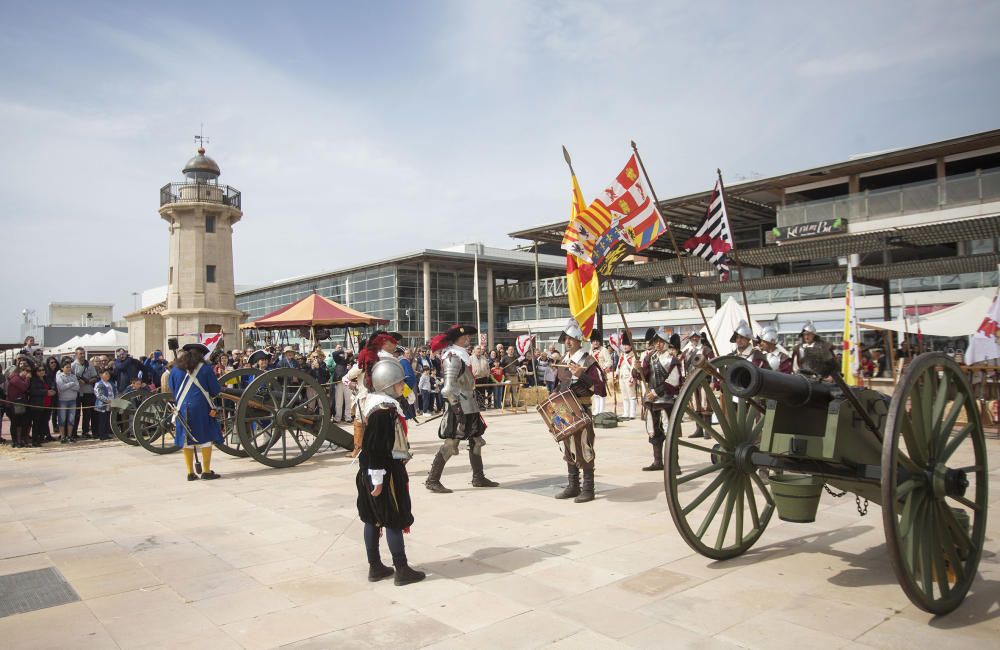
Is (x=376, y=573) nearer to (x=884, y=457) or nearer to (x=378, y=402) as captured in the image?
(x=378, y=402)

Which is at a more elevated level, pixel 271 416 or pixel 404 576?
pixel 271 416

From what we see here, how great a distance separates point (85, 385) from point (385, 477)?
39.6 ft

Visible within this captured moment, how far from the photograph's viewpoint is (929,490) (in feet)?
12.5

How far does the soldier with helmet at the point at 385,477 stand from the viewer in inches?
180

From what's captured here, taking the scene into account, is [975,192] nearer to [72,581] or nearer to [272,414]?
[272,414]

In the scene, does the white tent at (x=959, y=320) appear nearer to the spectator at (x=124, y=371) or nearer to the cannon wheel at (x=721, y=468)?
the cannon wheel at (x=721, y=468)

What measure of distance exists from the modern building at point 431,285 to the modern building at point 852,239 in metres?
7.34

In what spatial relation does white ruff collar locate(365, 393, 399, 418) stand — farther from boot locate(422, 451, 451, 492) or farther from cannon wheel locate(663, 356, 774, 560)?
boot locate(422, 451, 451, 492)

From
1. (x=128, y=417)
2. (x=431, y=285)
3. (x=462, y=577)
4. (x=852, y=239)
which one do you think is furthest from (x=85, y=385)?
(x=431, y=285)

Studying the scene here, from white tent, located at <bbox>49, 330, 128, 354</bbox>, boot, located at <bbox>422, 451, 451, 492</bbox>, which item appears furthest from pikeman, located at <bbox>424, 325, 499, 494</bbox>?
white tent, located at <bbox>49, 330, 128, 354</bbox>

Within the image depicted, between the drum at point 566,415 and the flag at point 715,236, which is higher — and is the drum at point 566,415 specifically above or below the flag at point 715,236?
below

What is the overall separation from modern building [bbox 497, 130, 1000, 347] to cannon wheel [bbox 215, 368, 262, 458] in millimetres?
13520

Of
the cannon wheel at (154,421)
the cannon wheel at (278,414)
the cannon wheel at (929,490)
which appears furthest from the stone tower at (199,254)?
the cannon wheel at (929,490)

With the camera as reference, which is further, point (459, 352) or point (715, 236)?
point (715, 236)
